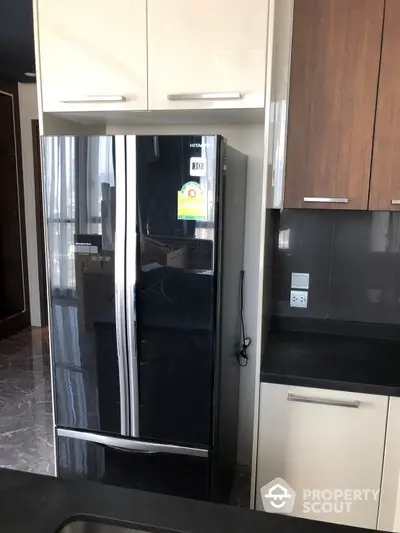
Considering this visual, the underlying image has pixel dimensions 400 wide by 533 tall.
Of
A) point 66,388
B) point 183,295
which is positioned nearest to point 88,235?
point 183,295

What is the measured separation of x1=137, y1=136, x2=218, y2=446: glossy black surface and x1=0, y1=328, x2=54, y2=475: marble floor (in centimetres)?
110

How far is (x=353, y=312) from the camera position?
208cm

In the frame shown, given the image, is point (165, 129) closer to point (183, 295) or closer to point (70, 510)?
point (183, 295)

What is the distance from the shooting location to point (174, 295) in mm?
1700

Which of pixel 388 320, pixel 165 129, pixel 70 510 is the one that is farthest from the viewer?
pixel 165 129

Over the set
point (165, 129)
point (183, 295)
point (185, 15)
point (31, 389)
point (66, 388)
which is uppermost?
point (185, 15)

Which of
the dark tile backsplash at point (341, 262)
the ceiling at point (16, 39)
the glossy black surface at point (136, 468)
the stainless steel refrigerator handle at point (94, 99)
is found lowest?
the glossy black surface at point (136, 468)

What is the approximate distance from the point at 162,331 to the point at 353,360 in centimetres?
79

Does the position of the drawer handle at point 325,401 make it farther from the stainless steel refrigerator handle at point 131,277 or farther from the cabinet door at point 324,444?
the stainless steel refrigerator handle at point 131,277

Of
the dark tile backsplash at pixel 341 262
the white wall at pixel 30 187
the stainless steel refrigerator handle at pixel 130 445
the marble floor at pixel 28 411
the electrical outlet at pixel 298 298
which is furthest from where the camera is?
the white wall at pixel 30 187

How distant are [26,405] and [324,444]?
2.35 meters

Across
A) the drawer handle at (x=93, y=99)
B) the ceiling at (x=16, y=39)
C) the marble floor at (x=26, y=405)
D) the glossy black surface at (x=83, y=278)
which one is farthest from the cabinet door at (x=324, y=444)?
the ceiling at (x=16, y=39)

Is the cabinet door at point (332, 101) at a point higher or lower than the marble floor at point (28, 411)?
higher

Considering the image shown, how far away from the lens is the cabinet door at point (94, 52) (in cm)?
166
